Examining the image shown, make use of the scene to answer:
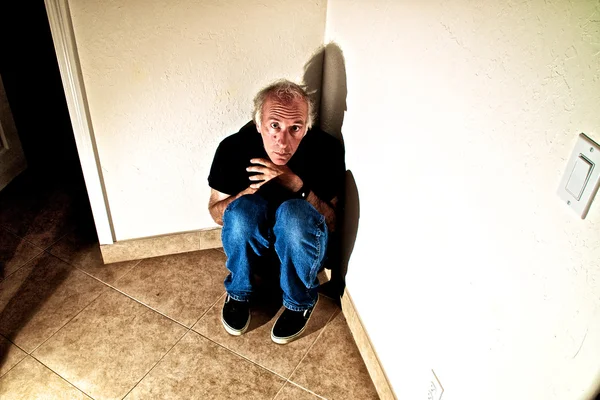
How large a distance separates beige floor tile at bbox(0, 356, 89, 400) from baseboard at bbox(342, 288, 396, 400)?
890mm

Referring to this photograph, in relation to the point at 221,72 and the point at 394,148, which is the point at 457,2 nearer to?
the point at 394,148

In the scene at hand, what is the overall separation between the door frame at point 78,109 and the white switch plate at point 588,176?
4.66 ft

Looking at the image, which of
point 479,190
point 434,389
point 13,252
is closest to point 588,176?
point 479,190

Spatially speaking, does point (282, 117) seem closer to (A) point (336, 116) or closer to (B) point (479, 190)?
(A) point (336, 116)

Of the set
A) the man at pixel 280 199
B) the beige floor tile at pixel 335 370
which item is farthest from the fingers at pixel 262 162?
the beige floor tile at pixel 335 370

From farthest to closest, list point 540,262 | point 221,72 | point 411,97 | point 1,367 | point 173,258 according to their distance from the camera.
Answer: point 173,258
point 221,72
point 1,367
point 411,97
point 540,262

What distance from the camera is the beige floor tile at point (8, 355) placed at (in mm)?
1708

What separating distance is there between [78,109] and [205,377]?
0.96 meters

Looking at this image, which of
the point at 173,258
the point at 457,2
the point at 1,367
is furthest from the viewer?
the point at 173,258

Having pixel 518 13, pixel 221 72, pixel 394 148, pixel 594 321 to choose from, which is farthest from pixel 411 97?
pixel 221 72

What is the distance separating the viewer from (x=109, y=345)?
70.7 inches

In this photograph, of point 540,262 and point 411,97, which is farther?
point 411,97

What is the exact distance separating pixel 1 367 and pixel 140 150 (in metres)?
0.84

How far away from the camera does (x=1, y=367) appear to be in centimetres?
170
